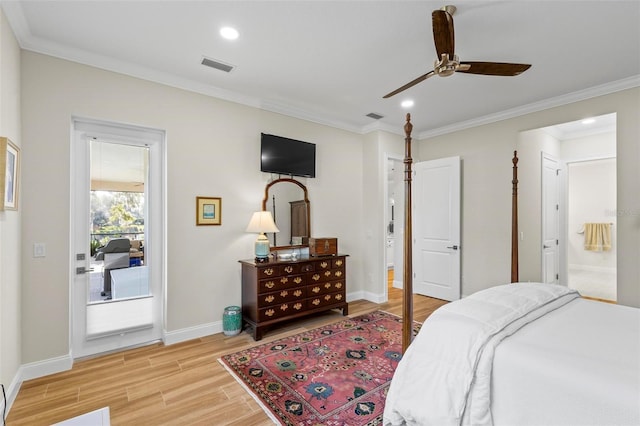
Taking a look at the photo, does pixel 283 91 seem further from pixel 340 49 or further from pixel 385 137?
pixel 385 137

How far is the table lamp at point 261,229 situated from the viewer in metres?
3.47

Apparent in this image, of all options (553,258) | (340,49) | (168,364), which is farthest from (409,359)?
(553,258)

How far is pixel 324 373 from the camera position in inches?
99.2

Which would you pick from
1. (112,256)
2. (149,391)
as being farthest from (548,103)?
(112,256)

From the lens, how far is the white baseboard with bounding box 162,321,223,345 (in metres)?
3.14

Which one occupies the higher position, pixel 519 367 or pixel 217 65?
pixel 217 65

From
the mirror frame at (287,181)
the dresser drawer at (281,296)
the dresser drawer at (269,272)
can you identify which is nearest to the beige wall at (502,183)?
the mirror frame at (287,181)

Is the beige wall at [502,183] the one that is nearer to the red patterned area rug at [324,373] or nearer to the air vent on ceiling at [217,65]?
the red patterned area rug at [324,373]

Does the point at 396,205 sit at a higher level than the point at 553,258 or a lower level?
higher

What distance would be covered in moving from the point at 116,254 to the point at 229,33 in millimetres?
2341

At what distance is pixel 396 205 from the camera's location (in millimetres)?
6121

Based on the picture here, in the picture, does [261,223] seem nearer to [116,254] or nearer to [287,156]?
[287,156]

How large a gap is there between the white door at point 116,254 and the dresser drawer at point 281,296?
3.54ft

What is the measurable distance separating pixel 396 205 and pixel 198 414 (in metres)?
4.95
